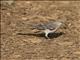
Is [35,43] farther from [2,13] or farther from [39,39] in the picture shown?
[2,13]

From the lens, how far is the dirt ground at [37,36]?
6.43 metres

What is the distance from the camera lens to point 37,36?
7.26 meters

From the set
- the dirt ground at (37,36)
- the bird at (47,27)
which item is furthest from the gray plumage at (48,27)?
the dirt ground at (37,36)

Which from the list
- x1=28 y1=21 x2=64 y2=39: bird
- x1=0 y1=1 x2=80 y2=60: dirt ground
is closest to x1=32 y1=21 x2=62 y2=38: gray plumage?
x1=28 y1=21 x2=64 y2=39: bird

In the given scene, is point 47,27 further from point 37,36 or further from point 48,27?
point 37,36

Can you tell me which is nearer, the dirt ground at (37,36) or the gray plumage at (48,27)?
the dirt ground at (37,36)

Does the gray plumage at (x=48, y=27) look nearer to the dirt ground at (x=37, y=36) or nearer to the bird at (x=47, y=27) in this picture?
the bird at (x=47, y=27)

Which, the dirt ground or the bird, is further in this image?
the bird

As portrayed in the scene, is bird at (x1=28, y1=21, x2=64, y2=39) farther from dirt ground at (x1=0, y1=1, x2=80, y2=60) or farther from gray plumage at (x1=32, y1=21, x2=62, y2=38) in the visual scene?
dirt ground at (x1=0, y1=1, x2=80, y2=60)

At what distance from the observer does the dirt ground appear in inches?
253

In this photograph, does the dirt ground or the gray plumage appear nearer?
the dirt ground

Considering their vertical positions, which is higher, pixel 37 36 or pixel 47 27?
pixel 47 27

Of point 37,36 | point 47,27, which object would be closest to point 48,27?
point 47,27

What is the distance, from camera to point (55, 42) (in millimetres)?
6938
